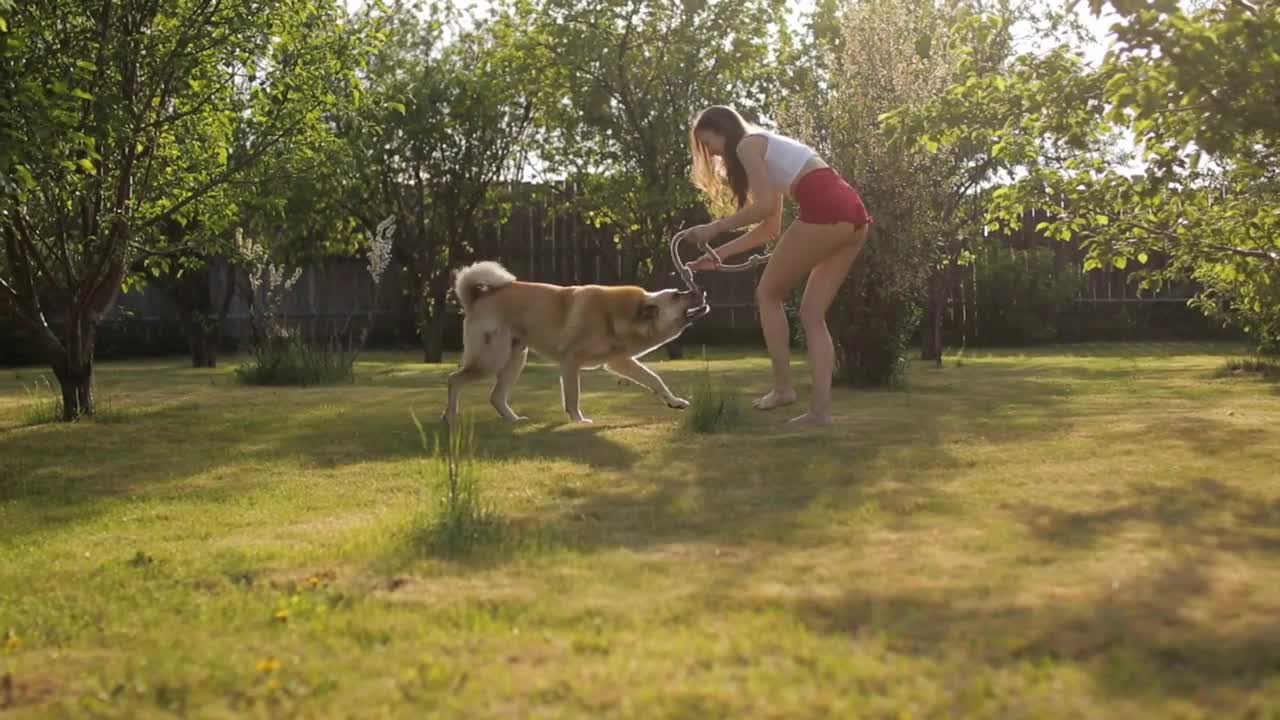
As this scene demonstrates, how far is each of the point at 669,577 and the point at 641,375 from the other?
5.31m

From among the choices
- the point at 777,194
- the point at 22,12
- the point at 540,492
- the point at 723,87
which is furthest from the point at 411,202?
the point at 540,492

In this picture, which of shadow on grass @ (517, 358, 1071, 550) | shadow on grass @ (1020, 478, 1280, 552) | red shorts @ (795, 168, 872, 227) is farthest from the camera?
red shorts @ (795, 168, 872, 227)

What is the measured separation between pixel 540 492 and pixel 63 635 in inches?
98.8

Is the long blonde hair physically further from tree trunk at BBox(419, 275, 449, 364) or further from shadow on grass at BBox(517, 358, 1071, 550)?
tree trunk at BBox(419, 275, 449, 364)

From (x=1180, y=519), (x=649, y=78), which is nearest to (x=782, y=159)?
(x=1180, y=519)

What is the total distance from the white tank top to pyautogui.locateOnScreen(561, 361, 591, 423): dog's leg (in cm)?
215

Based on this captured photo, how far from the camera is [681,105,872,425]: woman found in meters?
7.28

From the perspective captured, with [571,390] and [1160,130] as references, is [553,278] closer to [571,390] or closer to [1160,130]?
[571,390]

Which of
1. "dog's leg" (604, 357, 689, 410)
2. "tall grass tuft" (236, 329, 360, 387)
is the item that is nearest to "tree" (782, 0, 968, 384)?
"dog's leg" (604, 357, 689, 410)

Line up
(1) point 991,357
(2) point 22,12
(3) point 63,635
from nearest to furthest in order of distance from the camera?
(3) point 63,635
(2) point 22,12
(1) point 991,357

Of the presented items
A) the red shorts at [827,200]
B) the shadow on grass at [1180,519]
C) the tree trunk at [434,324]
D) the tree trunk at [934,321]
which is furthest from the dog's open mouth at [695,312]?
the tree trunk at [434,324]

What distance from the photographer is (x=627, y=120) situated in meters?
20.3

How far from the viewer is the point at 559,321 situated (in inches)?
342

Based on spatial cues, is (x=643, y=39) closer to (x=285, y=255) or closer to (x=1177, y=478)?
(x=285, y=255)
